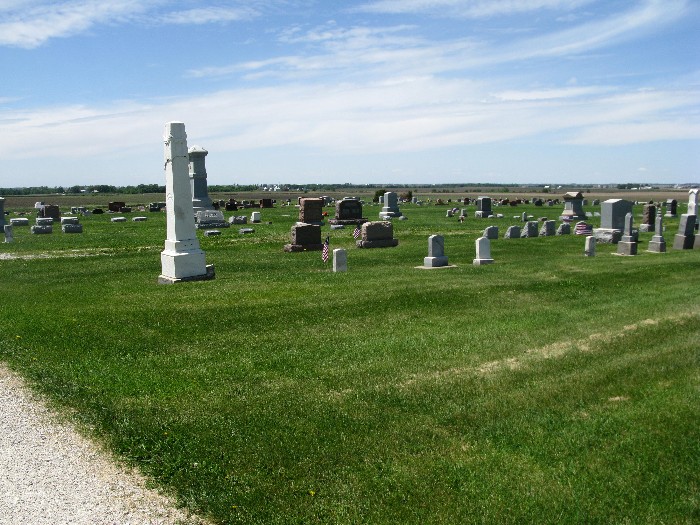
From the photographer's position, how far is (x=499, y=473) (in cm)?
544

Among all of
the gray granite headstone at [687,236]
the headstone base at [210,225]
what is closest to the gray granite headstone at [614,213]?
the gray granite headstone at [687,236]

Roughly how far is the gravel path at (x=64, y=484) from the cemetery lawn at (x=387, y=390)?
0.67ft

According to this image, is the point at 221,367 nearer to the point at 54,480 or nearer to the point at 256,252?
the point at 54,480

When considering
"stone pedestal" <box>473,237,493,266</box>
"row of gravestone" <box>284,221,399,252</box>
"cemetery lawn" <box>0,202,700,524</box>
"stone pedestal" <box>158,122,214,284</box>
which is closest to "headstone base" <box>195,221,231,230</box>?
"row of gravestone" <box>284,221,399,252</box>

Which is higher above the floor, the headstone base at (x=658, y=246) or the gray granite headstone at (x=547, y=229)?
the gray granite headstone at (x=547, y=229)

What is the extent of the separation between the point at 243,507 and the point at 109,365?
14.0ft

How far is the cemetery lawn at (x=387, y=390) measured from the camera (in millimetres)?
5117

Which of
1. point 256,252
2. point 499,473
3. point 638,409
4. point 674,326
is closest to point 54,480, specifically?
point 499,473

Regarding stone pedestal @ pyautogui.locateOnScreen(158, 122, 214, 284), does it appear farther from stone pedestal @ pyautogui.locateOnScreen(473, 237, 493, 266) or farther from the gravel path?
the gravel path

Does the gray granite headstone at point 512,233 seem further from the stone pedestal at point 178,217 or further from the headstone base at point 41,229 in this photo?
the headstone base at point 41,229

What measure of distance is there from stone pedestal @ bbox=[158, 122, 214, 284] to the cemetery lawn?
2.80ft

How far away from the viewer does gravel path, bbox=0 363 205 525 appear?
4727 millimetres

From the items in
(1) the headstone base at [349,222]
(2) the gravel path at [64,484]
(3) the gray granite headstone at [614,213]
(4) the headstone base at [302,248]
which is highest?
(3) the gray granite headstone at [614,213]

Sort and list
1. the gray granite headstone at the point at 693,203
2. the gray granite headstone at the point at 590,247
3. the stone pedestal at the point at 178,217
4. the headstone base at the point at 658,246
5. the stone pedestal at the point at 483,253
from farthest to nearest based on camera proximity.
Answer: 1. the gray granite headstone at the point at 693,203
2. the headstone base at the point at 658,246
3. the gray granite headstone at the point at 590,247
4. the stone pedestal at the point at 483,253
5. the stone pedestal at the point at 178,217
